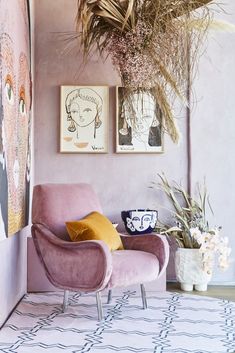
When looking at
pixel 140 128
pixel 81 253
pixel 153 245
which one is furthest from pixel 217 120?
pixel 81 253

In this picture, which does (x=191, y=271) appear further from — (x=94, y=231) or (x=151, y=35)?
(x=151, y=35)

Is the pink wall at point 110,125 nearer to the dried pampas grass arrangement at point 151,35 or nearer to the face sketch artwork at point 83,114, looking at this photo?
the face sketch artwork at point 83,114

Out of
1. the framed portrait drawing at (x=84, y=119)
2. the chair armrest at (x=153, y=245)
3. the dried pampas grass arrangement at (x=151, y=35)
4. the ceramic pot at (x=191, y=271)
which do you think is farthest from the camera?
the framed portrait drawing at (x=84, y=119)

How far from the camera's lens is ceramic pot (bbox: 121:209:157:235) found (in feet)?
12.4

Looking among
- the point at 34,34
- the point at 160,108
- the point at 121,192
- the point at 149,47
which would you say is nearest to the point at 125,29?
the point at 149,47

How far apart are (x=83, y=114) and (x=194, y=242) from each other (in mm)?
1522

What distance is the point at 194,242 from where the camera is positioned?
3.82 m

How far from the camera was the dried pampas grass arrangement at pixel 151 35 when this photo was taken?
11.2 ft

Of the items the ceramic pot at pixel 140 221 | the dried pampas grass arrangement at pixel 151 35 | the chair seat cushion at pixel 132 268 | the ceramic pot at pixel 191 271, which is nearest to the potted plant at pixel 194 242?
the ceramic pot at pixel 191 271

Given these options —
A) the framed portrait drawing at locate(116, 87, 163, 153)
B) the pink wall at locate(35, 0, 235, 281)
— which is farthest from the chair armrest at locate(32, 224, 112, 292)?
the framed portrait drawing at locate(116, 87, 163, 153)

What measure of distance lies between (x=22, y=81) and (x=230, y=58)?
1.96 m

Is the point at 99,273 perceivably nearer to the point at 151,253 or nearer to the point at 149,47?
the point at 151,253

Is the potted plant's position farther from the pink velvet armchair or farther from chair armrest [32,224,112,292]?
chair armrest [32,224,112,292]

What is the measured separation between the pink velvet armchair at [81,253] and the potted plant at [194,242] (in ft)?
1.99
